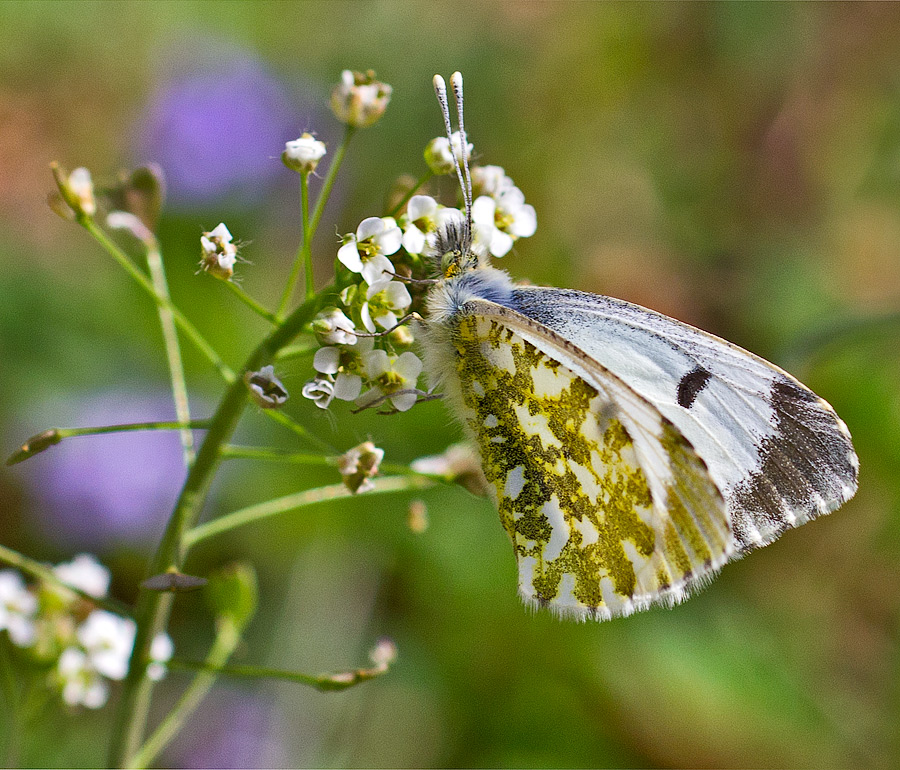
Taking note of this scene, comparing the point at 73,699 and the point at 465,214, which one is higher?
the point at 465,214

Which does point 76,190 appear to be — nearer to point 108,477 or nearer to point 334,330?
point 334,330

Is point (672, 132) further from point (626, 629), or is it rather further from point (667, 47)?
point (626, 629)

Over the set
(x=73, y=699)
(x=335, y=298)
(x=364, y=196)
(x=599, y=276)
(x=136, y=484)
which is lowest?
(x=73, y=699)

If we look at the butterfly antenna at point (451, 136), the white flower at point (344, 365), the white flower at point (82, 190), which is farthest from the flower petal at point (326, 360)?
the white flower at point (82, 190)

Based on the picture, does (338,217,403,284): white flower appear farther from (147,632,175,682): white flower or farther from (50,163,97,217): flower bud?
(147,632,175,682): white flower

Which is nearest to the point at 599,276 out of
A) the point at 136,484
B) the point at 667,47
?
the point at 667,47

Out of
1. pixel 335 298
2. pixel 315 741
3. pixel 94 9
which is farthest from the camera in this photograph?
pixel 94 9

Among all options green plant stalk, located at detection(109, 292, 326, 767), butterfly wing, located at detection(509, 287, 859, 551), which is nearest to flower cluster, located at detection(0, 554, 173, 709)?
green plant stalk, located at detection(109, 292, 326, 767)
